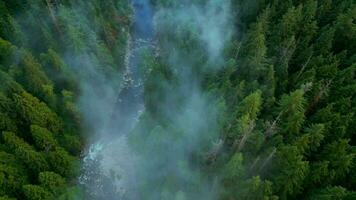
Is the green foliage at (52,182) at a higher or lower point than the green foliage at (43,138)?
lower

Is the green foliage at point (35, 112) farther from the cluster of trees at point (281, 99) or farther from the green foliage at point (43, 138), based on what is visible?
the cluster of trees at point (281, 99)

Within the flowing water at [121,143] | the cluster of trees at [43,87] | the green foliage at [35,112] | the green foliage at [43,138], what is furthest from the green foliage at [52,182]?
the green foliage at [35,112]

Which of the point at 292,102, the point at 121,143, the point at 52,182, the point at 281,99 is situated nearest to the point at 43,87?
the point at 52,182

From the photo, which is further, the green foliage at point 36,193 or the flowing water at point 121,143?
the flowing water at point 121,143

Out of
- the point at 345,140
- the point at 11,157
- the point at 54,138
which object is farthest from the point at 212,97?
the point at 11,157

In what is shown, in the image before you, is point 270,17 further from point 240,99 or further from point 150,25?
point 150,25

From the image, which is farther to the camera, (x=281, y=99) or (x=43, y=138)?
(x=281, y=99)

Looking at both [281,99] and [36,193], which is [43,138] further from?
[281,99]
